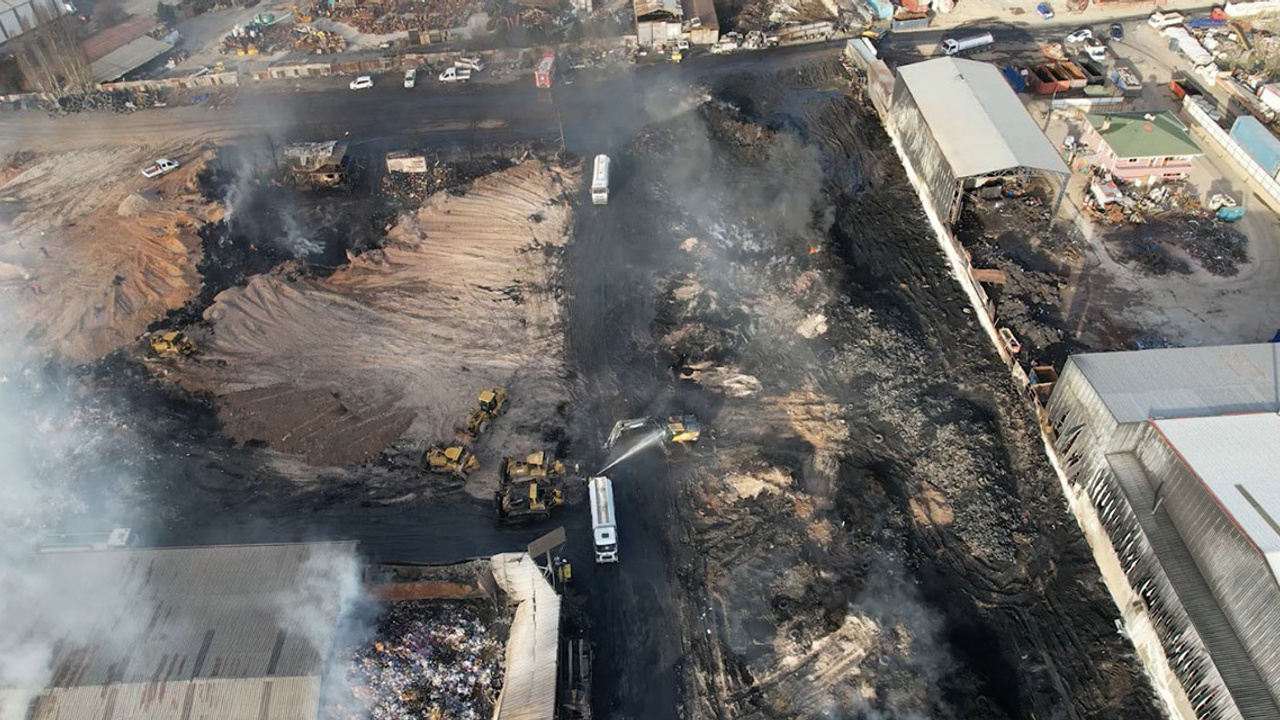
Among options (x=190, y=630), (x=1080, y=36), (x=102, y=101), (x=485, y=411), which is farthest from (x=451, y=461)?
(x=1080, y=36)

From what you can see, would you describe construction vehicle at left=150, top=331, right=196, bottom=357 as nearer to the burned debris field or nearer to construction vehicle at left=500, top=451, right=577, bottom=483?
the burned debris field

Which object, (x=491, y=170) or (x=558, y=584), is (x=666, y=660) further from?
(x=491, y=170)

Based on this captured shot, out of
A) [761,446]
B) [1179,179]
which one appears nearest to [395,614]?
[761,446]

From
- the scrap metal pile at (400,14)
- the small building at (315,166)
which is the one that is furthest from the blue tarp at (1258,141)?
the scrap metal pile at (400,14)

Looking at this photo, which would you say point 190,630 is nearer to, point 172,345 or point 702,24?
point 172,345

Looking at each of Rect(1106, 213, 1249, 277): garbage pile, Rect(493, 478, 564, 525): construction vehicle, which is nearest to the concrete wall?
Rect(1106, 213, 1249, 277): garbage pile

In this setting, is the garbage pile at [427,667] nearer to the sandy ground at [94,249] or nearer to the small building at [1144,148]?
the sandy ground at [94,249]
